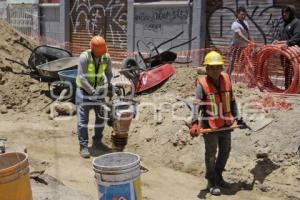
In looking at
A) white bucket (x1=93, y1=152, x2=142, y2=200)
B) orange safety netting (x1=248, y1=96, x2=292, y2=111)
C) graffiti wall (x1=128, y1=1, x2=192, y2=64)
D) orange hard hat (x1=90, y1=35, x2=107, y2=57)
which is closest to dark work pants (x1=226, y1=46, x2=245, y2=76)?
orange safety netting (x1=248, y1=96, x2=292, y2=111)

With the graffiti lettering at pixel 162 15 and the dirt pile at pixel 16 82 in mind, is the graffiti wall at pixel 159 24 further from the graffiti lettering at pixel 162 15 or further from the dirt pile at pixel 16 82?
the dirt pile at pixel 16 82

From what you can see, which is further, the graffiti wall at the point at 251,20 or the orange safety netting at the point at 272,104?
the graffiti wall at the point at 251,20

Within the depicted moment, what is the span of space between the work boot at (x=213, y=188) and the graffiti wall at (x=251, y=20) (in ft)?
20.6

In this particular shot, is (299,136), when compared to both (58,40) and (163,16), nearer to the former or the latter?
(163,16)

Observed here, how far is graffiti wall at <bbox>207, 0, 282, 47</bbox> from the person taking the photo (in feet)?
38.2

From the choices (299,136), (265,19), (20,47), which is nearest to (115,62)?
(20,47)

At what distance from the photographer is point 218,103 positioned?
5.91 metres

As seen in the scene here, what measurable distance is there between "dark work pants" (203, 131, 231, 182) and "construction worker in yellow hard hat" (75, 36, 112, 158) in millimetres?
2130

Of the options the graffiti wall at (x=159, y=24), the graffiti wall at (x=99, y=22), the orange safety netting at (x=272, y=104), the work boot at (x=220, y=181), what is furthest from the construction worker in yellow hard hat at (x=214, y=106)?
the graffiti wall at (x=99, y=22)

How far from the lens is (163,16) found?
14.1 m

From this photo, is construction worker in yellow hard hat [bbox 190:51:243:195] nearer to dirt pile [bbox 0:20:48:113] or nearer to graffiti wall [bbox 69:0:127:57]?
dirt pile [bbox 0:20:48:113]

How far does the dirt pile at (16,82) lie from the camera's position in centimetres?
1104

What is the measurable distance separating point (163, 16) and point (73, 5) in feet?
17.2

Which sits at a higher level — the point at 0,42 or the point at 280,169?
the point at 0,42
